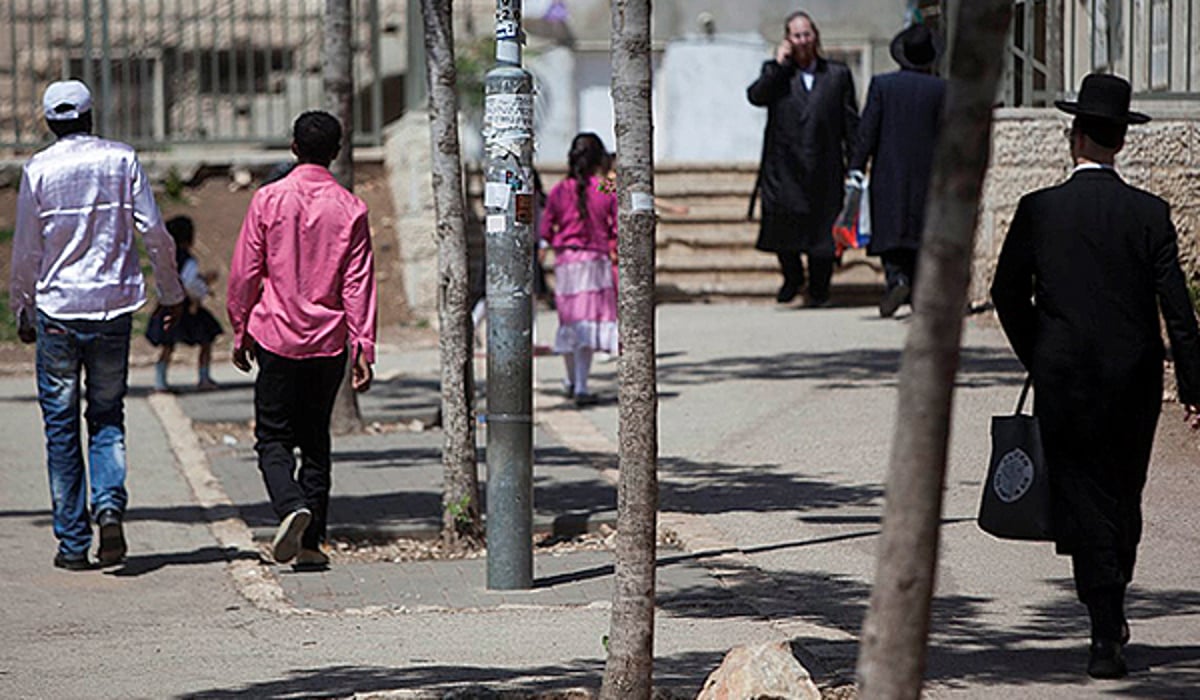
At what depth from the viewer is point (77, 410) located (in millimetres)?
7910

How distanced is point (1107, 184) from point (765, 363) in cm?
705

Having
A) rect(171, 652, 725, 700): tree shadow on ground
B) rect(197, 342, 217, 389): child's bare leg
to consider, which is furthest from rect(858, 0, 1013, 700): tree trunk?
rect(197, 342, 217, 389): child's bare leg

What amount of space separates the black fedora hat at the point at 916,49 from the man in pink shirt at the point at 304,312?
6506 mm

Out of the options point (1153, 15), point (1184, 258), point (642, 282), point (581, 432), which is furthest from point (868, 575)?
point (1153, 15)

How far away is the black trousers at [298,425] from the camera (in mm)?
7797

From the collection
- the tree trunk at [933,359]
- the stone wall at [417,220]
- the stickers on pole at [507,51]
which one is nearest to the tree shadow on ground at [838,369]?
the stone wall at [417,220]

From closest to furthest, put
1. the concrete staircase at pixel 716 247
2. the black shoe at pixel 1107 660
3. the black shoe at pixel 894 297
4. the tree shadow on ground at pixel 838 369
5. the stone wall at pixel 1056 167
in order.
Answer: the black shoe at pixel 1107 660 < the tree shadow on ground at pixel 838 369 < the stone wall at pixel 1056 167 < the black shoe at pixel 894 297 < the concrete staircase at pixel 716 247

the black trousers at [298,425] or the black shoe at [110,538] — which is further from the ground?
the black trousers at [298,425]

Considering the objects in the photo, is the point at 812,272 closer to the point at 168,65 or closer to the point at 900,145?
the point at 900,145

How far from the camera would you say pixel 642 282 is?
530 cm

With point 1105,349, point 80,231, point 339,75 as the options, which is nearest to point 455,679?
point 1105,349

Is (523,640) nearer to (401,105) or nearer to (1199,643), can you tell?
(1199,643)

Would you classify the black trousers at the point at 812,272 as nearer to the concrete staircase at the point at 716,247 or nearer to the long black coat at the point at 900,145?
the concrete staircase at the point at 716,247

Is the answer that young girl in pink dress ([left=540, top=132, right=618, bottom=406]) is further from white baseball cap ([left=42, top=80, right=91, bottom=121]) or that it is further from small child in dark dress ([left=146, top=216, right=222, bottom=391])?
white baseball cap ([left=42, top=80, right=91, bottom=121])
